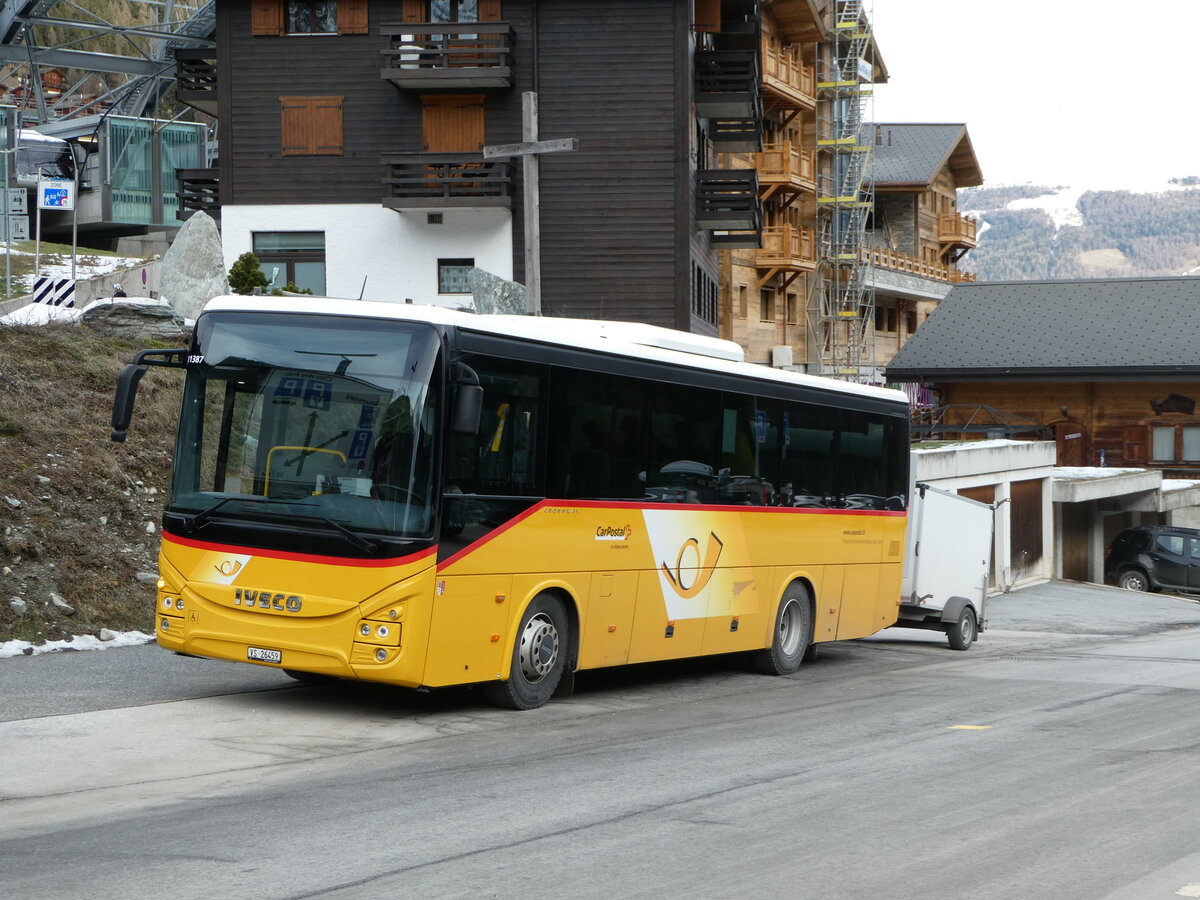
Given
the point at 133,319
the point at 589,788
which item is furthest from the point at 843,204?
the point at 589,788

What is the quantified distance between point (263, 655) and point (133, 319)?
14.2 metres

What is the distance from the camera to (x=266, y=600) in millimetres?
11281

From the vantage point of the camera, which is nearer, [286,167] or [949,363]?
[286,167]

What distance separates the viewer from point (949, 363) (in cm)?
5584

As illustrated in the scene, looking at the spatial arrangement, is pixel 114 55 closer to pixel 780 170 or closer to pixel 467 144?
pixel 467 144

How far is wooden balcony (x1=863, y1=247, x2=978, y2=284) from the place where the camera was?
68.3 m

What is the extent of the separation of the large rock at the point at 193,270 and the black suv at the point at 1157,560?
23.4m

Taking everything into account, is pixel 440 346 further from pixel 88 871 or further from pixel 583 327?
pixel 88 871

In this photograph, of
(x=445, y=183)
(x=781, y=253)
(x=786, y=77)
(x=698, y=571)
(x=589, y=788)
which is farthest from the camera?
(x=781, y=253)

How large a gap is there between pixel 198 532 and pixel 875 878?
6.37m

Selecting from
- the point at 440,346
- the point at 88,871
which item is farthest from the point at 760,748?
the point at 88,871

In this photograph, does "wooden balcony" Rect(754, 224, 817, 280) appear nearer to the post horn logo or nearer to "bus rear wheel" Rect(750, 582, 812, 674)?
"bus rear wheel" Rect(750, 582, 812, 674)

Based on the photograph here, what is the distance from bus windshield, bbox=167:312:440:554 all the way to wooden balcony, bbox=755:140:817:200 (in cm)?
4599

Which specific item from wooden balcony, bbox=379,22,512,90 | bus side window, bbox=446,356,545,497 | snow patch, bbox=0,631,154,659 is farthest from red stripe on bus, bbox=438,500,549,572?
wooden balcony, bbox=379,22,512,90
